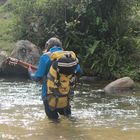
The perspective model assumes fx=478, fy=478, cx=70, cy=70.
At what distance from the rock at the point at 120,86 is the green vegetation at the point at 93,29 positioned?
125 centimetres

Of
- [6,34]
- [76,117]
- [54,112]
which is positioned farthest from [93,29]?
[54,112]

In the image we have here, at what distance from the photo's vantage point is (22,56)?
16.5m

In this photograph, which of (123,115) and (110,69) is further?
(110,69)

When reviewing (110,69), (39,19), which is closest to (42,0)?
(39,19)

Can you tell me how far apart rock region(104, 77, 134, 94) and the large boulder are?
3.32 meters

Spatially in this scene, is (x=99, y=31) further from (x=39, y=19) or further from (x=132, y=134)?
(x=132, y=134)

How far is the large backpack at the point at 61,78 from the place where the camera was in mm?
9312

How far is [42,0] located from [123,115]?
24.4ft

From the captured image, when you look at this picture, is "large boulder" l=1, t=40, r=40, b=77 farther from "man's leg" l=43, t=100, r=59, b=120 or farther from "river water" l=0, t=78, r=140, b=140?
"man's leg" l=43, t=100, r=59, b=120

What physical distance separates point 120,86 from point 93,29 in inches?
132

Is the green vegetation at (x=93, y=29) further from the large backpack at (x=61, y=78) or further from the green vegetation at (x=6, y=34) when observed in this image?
the large backpack at (x=61, y=78)

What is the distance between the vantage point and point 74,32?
1667 centimetres

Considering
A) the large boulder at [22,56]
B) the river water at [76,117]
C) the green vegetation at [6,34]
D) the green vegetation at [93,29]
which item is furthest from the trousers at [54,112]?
the green vegetation at [6,34]

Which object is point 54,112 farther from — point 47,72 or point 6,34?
point 6,34
